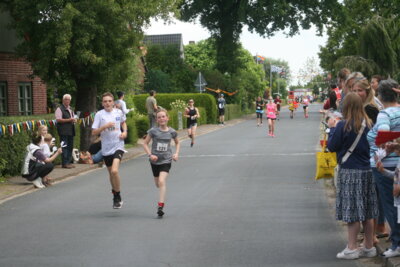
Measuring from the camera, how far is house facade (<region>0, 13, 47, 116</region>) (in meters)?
23.7

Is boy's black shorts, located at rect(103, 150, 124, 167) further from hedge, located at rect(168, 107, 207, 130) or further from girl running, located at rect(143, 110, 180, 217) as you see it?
hedge, located at rect(168, 107, 207, 130)

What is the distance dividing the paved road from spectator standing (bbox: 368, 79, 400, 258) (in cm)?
54

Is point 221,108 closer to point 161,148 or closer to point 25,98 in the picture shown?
point 25,98

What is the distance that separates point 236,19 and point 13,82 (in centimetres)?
3191

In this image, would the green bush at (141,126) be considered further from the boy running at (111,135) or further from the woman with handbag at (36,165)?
the boy running at (111,135)

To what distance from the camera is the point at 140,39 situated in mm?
21281

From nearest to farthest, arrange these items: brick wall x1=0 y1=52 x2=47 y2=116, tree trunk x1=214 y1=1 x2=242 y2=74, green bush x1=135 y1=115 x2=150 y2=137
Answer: brick wall x1=0 y1=52 x2=47 y2=116 < green bush x1=135 y1=115 x2=150 y2=137 < tree trunk x1=214 y1=1 x2=242 y2=74

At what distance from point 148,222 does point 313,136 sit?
20.5 m

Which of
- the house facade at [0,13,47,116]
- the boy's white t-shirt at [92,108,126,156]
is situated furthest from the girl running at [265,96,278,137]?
the boy's white t-shirt at [92,108,126,156]

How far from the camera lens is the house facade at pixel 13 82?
23656 millimetres

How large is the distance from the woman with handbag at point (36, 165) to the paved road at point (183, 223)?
41 centimetres

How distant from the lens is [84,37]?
19.3 m

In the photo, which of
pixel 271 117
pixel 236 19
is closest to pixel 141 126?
pixel 271 117

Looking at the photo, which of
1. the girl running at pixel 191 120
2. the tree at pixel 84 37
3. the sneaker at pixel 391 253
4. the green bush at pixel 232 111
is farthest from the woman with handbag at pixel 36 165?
the green bush at pixel 232 111
